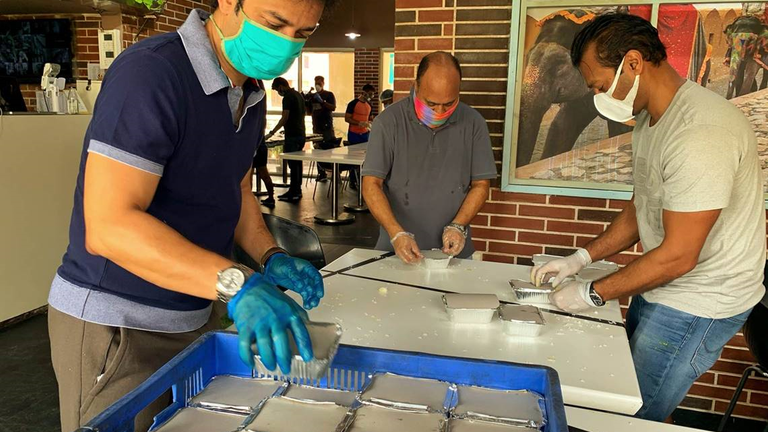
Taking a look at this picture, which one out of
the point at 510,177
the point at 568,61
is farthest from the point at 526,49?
the point at 510,177

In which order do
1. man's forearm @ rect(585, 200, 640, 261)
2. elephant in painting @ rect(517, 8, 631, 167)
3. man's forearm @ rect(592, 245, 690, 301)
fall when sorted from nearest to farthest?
man's forearm @ rect(592, 245, 690, 301) < man's forearm @ rect(585, 200, 640, 261) < elephant in painting @ rect(517, 8, 631, 167)

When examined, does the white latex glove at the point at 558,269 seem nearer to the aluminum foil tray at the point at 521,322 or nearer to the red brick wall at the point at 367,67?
the aluminum foil tray at the point at 521,322

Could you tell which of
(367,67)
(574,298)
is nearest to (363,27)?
(367,67)

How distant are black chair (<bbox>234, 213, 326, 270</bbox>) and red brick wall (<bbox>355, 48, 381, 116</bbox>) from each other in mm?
9017

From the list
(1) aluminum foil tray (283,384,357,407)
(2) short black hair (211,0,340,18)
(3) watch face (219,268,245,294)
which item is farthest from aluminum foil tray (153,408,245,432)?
(2) short black hair (211,0,340,18)

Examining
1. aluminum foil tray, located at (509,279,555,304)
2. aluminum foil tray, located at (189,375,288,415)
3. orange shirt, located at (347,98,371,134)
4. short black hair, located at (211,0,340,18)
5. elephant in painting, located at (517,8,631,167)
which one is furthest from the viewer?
orange shirt, located at (347,98,371,134)

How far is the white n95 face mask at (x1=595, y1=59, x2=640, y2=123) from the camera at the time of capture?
5.40ft

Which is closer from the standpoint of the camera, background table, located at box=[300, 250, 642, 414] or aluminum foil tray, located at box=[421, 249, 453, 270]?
background table, located at box=[300, 250, 642, 414]

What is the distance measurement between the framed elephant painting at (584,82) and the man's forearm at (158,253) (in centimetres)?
216

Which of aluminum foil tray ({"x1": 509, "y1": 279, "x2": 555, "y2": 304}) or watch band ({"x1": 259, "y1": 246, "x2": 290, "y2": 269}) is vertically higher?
watch band ({"x1": 259, "y1": 246, "x2": 290, "y2": 269})

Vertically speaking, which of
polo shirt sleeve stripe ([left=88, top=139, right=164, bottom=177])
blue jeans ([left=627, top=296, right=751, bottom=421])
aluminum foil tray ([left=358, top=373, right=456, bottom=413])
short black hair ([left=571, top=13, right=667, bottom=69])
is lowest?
blue jeans ([left=627, top=296, right=751, bottom=421])

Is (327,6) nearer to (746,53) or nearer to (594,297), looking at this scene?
(594,297)

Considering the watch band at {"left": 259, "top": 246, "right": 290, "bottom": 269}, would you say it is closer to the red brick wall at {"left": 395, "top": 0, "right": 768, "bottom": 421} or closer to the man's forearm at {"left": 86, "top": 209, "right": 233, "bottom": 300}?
the man's forearm at {"left": 86, "top": 209, "right": 233, "bottom": 300}

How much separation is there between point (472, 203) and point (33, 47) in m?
5.65
